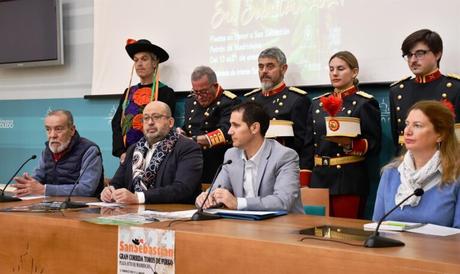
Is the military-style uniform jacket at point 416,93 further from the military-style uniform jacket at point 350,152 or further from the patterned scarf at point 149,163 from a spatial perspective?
the patterned scarf at point 149,163

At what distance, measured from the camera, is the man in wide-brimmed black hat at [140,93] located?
4.70 metres

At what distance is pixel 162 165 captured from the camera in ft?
10.7

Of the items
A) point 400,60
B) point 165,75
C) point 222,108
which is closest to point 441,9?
point 400,60

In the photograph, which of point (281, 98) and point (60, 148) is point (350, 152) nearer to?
point (281, 98)

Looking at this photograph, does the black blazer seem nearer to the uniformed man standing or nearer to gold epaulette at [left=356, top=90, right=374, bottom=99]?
the uniformed man standing

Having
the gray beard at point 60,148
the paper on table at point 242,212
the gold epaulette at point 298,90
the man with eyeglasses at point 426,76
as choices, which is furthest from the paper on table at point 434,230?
the gray beard at point 60,148

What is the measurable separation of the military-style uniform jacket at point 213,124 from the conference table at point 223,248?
1451 millimetres

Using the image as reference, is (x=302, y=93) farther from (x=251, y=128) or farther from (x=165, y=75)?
(x=165, y=75)

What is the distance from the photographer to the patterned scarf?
326 centimetres

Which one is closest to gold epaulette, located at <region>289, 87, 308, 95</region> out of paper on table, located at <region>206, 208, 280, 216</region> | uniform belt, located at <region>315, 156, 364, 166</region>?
uniform belt, located at <region>315, 156, 364, 166</region>

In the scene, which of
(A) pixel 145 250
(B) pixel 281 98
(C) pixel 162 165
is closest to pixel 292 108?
(B) pixel 281 98

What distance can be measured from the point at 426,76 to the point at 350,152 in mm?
615

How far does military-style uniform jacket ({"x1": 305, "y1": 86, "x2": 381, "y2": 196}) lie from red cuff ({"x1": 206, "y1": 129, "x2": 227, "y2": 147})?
2.17 ft

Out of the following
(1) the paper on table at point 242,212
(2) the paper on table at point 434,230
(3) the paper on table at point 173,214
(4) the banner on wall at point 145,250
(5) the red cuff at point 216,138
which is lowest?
(4) the banner on wall at point 145,250
